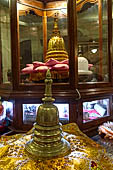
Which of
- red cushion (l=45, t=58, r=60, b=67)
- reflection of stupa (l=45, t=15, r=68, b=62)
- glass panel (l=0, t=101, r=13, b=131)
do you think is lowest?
glass panel (l=0, t=101, r=13, b=131)

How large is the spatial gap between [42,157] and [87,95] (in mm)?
318

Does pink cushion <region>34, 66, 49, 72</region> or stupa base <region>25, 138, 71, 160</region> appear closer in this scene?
stupa base <region>25, 138, 71, 160</region>

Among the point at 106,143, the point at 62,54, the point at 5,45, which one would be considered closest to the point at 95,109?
the point at 106,143

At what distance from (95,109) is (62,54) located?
10.6 inches

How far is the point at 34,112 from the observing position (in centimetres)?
59

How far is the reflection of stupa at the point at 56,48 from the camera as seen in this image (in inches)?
24.9

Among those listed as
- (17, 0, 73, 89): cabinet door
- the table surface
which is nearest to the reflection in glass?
(17, 0, 73, 89): cabinet door

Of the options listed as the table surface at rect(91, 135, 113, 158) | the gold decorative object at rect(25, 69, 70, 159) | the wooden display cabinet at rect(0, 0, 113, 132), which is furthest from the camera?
the wooden display cabinet at rect(0, 0, 113, 132)

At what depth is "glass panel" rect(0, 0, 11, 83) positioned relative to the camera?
2.09 ft

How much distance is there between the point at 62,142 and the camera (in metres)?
0.35

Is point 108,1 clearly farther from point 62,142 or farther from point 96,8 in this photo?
point 62,142

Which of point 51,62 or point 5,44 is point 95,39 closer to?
point 51,62

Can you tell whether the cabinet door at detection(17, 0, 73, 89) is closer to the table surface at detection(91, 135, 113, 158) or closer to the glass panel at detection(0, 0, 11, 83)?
A: the glass panel at detection(0, 0, 11, 83)

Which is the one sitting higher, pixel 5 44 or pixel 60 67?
pixel 5 44
